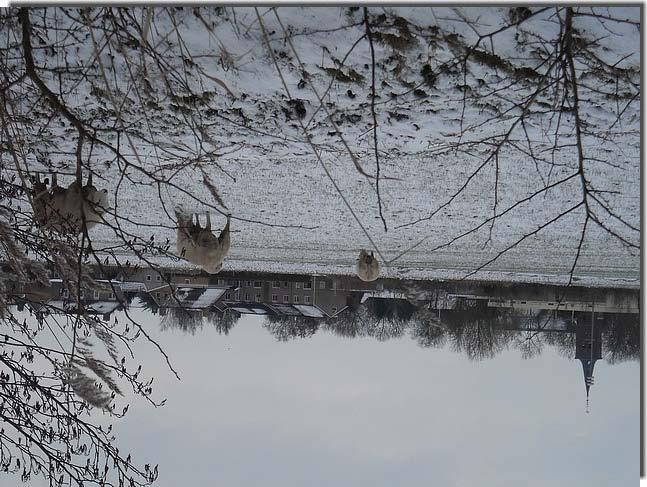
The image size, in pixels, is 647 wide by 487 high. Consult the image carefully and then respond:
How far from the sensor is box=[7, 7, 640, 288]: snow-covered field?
2.47 meters

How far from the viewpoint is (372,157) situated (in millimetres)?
2924

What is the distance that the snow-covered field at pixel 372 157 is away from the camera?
8.11ft

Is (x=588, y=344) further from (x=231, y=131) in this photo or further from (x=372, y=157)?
(x=231, y=131)

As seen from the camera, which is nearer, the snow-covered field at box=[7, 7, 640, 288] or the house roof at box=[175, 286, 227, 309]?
the snow-covered field at box=[7, 7, 640, 288]

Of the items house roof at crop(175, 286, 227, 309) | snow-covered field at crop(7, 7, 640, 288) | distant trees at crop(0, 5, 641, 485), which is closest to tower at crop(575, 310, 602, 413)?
distant trees at crop(0, 5, 641, 485)

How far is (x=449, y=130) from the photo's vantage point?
8.92 ft

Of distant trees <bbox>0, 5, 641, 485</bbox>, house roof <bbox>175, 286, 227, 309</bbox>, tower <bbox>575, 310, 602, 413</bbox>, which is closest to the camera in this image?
distant trees <bbox>0, 5, 641, 485</bbox>

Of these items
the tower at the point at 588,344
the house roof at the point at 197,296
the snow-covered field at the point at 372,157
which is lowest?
the tower at the point at 588,344

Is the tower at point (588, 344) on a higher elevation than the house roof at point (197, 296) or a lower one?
lower

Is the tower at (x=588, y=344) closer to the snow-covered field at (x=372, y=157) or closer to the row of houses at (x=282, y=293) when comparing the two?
the row of houses at (x=282, y=293)

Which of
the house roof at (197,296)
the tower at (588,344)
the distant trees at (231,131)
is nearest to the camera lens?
the distant trees at (231,131)

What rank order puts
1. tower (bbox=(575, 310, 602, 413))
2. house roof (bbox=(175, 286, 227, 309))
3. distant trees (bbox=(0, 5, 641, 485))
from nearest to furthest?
distant trees (bbox=(0, 5, 641, 485)) < tower (bbox=(575, 310, 602, 413)) < house roof (bbox=(175, 286, 227, 309))

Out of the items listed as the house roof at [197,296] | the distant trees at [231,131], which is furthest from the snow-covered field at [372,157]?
the house roof at [197,296]

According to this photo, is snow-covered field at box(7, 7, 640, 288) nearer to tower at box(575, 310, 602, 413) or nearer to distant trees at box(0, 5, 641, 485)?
distant trees at box(0, 5, 641, 485)
